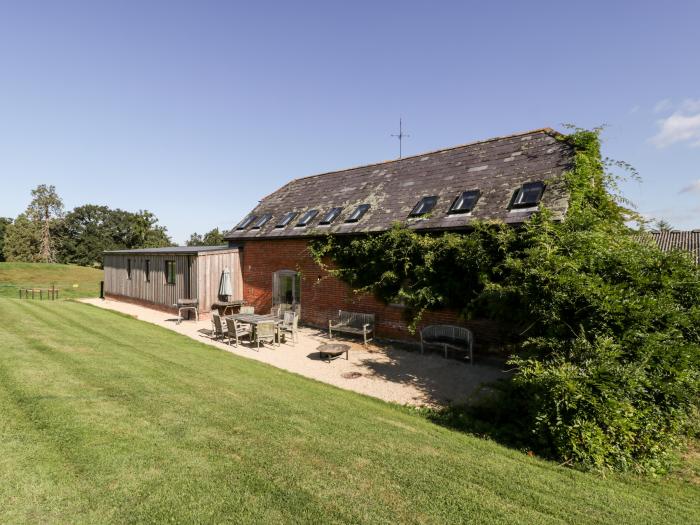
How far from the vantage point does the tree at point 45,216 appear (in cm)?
6438

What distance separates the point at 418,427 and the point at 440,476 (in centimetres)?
197

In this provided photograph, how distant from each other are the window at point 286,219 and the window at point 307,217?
0.77m

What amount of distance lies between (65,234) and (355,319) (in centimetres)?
8358

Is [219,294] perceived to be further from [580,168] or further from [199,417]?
[580,168]

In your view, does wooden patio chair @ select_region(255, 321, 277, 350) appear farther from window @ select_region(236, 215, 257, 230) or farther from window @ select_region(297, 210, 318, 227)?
window @ select_region(236, 215, 257, 230)

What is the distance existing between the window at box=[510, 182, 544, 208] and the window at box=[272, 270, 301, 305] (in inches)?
355

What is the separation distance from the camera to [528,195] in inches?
428

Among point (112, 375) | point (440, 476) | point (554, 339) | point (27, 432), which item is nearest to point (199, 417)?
point (27, 432)

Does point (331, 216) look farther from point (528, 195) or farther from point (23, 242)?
point (23, 242)

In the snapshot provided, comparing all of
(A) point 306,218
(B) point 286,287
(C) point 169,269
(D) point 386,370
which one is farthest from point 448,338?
(C) point 169,269

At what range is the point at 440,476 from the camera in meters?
4.10

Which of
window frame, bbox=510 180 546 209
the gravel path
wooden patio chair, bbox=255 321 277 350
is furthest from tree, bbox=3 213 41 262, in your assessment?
window frame, bbox=510 180 546 209

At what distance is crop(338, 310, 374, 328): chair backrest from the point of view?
13.3 metres

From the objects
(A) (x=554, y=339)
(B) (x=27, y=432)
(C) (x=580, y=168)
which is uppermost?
(C) (x=580, y=168)
